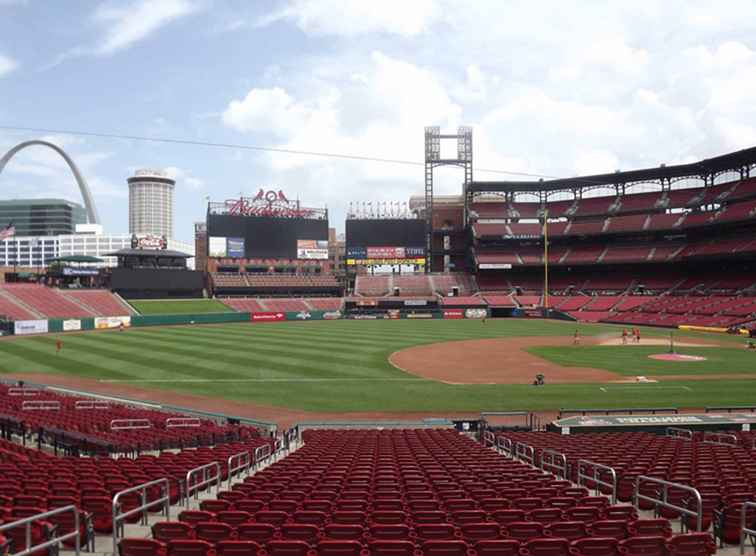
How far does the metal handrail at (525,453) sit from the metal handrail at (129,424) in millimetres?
14218

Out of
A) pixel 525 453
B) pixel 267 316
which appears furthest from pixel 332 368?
pixel 267 316

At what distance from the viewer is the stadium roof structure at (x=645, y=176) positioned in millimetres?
81875

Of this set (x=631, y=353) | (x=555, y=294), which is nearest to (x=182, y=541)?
(x=631, y=353)

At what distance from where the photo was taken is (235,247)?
10144cm

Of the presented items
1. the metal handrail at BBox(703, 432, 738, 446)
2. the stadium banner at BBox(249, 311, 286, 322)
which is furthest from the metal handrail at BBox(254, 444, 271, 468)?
the stadium banner at BBox(249, 311, 286, 322)

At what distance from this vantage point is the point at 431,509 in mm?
8117

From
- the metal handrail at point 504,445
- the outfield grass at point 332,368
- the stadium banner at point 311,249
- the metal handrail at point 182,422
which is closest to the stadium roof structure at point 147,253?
the stadium banner at point 311,249

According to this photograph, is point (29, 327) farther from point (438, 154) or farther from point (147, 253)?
point (438, 154)

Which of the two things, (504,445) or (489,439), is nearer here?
(504,445)

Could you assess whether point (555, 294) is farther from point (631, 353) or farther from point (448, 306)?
point (631, 353)

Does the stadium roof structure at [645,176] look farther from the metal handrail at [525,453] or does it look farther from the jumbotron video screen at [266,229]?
the metal handrail at [525,453]

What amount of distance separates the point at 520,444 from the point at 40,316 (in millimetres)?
72092

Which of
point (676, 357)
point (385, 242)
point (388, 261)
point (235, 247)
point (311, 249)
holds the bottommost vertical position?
point (676, 357)

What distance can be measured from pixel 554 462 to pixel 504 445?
503 centimetres
